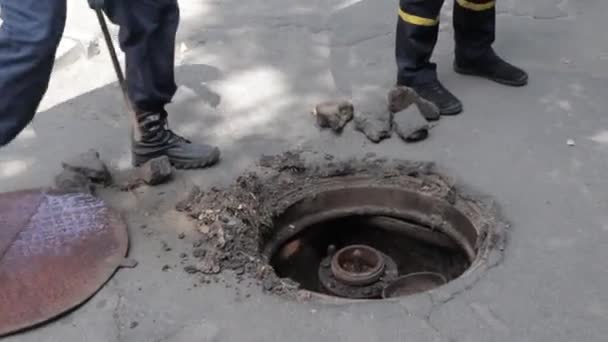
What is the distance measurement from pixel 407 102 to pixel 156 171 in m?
1.23

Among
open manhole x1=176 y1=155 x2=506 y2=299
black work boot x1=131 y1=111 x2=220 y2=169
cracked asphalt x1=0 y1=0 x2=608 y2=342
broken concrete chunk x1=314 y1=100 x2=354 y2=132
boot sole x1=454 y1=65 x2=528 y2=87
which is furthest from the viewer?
boot sole x1=454 y1=65 x2=528 y2=87

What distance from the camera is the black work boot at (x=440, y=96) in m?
3.74

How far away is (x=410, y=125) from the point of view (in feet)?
11.5

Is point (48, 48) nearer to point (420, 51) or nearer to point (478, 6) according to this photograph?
point (420, 51)

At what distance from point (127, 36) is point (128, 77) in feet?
0.66

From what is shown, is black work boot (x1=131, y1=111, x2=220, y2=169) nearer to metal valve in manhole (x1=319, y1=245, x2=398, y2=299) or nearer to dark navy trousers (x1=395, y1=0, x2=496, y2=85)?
metal valve in manhole (x1=319, y1=245, x2=398, y2=299)

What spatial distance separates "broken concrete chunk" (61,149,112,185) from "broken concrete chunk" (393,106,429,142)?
132cm

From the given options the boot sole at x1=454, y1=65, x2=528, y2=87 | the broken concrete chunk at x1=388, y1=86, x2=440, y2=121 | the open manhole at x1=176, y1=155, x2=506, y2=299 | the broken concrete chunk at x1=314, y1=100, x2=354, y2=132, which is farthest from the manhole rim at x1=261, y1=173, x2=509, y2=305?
the boot sole at x1=454, y1=65, x2=528, y2=87

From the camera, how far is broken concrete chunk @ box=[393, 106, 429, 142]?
3.51m

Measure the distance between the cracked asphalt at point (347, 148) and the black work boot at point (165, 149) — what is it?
9 centimetres

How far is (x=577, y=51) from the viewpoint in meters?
4.23

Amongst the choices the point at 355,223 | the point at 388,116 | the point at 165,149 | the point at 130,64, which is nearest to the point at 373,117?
the point at 388,116

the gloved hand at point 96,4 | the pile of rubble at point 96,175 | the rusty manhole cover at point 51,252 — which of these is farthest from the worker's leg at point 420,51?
the rusty manhole cover at point 51,252

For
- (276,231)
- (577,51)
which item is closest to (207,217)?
(276,231)
